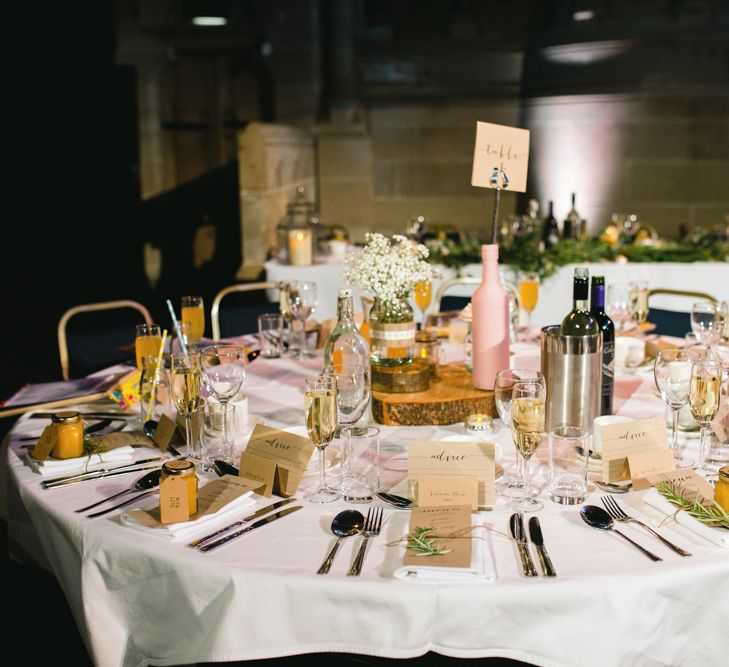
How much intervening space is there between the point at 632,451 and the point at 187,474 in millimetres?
848

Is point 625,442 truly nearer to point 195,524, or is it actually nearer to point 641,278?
point 195,524

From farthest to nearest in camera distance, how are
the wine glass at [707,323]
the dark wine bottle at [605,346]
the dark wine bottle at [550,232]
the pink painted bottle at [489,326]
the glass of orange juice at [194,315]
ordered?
1. the dark wine bottle at [550,232]
2. the glass of orange juice at [194,315]
3. the wine glass at [707,323]
4. the pink painted bottle at [489,326]
5. the dark wine bottle at [605,346]

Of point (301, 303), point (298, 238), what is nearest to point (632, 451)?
point (301, 303)

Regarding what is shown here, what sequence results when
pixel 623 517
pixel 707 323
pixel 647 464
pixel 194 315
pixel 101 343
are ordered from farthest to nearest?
pixel 101 343
pixel 194 315
pixel 707 323
pixel 647 464
pixel 623 517

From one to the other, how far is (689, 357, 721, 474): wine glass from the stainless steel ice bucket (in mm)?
202

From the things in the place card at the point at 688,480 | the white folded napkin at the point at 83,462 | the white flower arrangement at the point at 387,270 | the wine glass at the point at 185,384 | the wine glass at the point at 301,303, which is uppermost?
the white flower arrangement at the point at 387,270

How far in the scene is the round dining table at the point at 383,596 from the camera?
128 cm

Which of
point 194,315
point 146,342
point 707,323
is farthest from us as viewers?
point 194,315

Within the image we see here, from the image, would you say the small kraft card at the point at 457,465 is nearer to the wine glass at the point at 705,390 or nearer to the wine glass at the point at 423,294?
the wine glass at the point at 705,390

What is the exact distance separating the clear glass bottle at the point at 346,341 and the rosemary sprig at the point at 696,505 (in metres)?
0.81

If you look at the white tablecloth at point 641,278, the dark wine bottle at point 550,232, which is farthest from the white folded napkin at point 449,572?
the dark wine bottle at point 550,232

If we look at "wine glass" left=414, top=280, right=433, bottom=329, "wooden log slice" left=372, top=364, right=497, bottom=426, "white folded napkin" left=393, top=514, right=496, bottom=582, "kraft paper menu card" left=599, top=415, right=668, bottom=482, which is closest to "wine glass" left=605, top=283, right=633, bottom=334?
"wine glass" left=414, top=280, right=433, bottom=329

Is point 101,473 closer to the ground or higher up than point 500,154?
closer to the ground

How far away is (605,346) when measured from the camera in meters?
1.93
